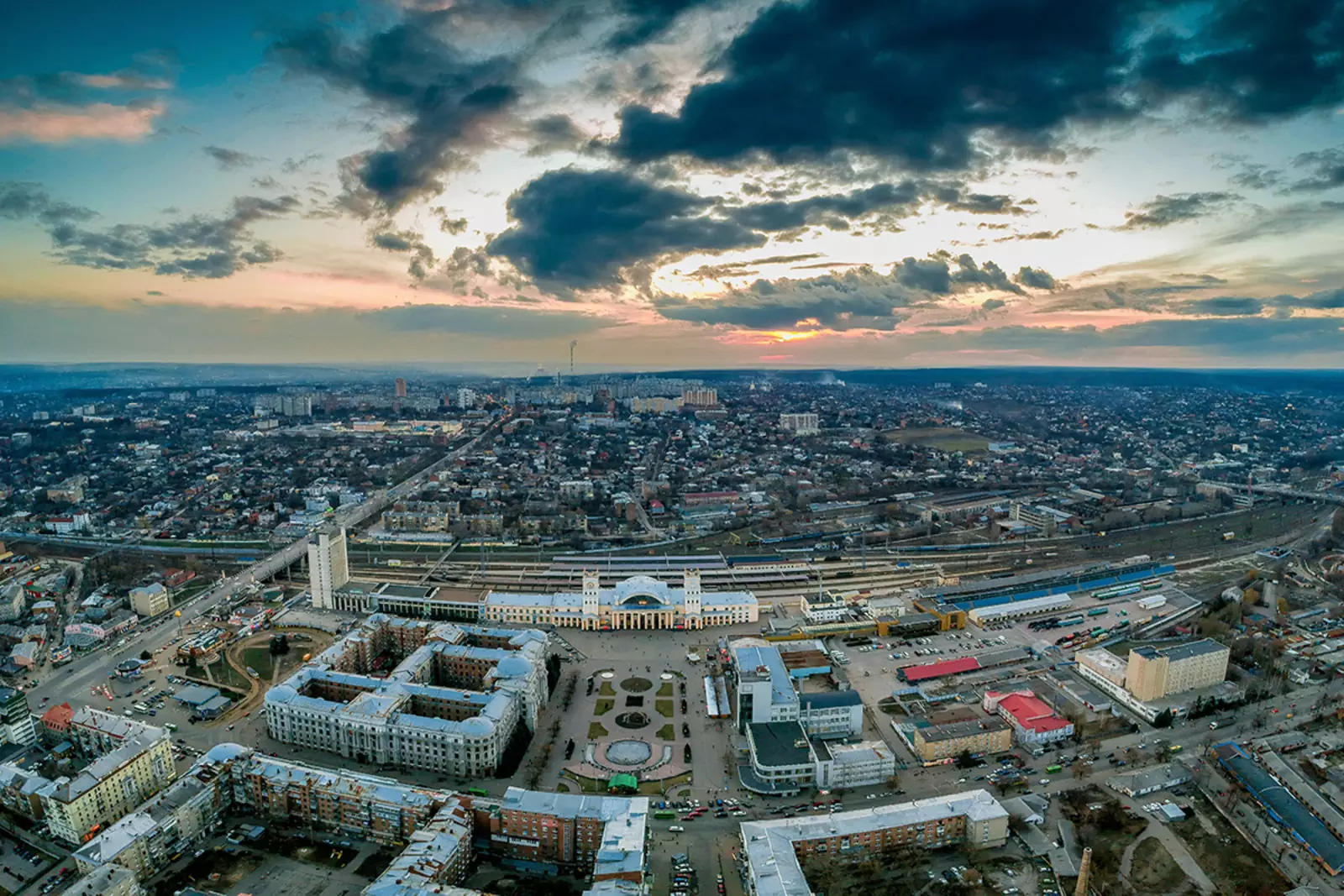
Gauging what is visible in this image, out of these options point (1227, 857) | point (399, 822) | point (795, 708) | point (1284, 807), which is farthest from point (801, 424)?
point (399, 822)

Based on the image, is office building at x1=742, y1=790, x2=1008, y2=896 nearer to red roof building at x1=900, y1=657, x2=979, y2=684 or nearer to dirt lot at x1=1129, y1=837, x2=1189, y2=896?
dirt lot at x1=1129, y1=837, x2=1189, y2=896

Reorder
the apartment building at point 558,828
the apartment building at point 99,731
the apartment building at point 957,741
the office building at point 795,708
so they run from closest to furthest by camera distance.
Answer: the apartment building at point 558,828
the apartment building at point 99,731
the apartment building at point 957,741
the office building at point 795,708

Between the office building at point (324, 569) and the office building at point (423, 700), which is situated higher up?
the office building at point (324, 569)

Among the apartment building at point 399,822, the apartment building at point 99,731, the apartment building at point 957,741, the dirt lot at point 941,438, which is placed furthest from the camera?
the dirt lot at point 941,438

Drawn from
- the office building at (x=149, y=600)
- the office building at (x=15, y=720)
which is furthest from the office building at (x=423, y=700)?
the office building at (x=149, y=600)

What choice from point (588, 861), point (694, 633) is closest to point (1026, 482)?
point (694, 633)

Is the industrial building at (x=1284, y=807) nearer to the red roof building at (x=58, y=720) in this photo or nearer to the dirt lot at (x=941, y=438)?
the red roof building at (x=58, y=720)

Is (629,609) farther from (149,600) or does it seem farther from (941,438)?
(941,438)
